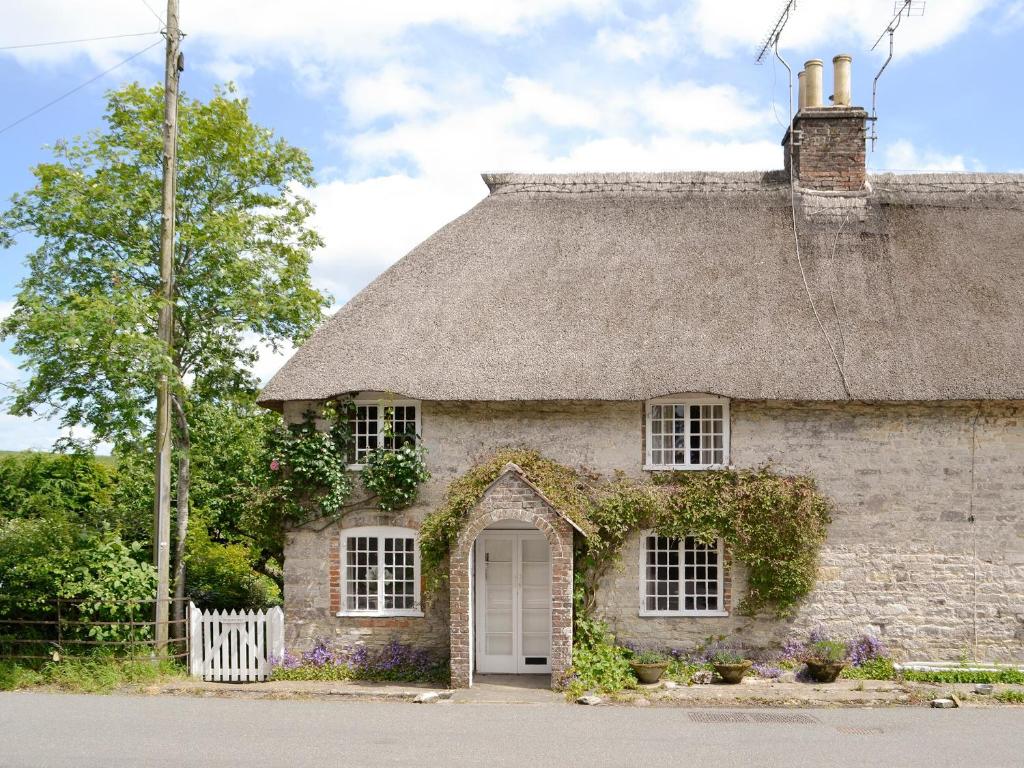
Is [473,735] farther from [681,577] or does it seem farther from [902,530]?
[902,530]

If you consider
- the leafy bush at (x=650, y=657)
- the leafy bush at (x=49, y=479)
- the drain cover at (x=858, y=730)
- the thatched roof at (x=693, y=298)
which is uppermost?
the thatched roof at (x=693, y=298)

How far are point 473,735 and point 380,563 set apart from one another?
4393mm

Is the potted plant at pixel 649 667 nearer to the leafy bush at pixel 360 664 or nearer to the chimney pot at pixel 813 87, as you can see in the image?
the leafy bush at pixel 360 664

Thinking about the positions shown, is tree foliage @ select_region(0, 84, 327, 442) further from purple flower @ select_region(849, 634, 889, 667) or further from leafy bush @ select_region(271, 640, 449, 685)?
purple flower @ select_region(849, 634, 889, 667)

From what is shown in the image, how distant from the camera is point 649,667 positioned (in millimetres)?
13617

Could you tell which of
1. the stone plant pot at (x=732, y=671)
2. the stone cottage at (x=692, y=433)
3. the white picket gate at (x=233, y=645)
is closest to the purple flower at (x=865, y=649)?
the stone cottage at (x=692, y=433)

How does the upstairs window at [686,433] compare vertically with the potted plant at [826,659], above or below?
above

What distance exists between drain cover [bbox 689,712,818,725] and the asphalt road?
39 millimetres

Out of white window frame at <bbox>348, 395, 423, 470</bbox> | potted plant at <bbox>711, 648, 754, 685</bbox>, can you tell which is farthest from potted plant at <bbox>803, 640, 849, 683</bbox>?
white window frame at <bbox>348, 395, 423, 470</bbox>

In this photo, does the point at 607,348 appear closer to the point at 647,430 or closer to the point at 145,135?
the point at 647,430

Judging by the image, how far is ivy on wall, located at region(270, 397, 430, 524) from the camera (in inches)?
574

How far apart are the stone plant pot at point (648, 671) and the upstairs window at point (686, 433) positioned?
3.04m

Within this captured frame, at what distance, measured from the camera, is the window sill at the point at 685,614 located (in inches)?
569

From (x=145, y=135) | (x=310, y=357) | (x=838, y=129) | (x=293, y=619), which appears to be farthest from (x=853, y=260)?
(x=145, y=135)
